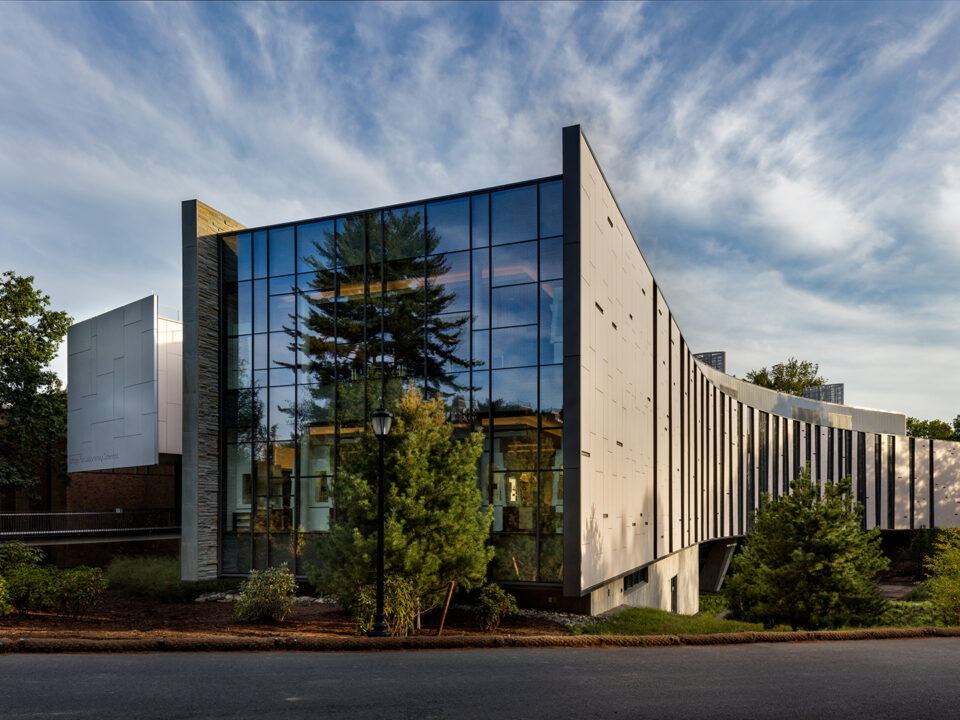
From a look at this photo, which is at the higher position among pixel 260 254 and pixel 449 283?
pixel 260 254

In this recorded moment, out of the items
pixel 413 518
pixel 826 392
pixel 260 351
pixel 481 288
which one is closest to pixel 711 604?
pixel 481 288

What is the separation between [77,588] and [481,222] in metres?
14.6

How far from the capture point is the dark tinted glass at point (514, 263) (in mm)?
21438

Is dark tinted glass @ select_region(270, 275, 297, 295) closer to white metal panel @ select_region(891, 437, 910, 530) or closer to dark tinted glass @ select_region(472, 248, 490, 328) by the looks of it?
dark tinted glass @ select_region(472, 248, 490, 328)

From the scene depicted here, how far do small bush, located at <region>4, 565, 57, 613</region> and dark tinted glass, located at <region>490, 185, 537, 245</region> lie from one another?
588 inches

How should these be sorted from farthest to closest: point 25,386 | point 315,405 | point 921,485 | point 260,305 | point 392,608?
point 921,485
point 25,386
point 260,305
point 315,405
point 392,608

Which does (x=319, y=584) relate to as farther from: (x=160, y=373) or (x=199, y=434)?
(x=160, y=373)

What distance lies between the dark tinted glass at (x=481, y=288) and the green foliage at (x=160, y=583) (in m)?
12.0

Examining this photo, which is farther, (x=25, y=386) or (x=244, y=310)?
(x=25, y=386)

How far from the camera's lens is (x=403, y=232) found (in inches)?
922

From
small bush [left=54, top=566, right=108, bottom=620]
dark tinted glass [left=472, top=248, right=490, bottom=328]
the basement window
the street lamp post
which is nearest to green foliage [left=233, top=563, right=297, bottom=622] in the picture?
the street lamp post

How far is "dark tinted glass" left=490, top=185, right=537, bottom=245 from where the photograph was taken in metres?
21.6

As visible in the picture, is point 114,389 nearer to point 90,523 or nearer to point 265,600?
point 90,523

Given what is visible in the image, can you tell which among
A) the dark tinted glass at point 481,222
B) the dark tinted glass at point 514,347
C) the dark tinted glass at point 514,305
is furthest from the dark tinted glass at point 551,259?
the dark tinted glass at point 481,222
